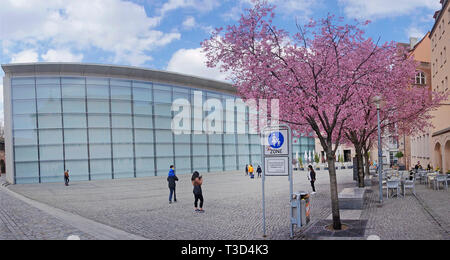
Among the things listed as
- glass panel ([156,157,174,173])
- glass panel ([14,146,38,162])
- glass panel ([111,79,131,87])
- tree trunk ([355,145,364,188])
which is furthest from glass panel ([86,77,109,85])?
tree trunk ([355,145,364,188])

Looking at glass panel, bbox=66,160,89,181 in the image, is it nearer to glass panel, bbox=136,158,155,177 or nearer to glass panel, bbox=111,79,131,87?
glass panel, bbox=136,158,155,177

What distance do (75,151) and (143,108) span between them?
26.7 ft

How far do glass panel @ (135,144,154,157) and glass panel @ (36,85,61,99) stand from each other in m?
9.27

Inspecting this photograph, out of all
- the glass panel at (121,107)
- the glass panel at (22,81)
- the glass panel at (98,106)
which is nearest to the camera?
the glass panel at (22,81)

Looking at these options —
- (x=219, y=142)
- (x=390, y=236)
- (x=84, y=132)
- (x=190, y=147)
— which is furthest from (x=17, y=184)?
(x=390, y=236)

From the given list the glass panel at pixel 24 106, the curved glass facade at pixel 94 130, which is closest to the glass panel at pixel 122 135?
the curved glass facade at pixel 94 130

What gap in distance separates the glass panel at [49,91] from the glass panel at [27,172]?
6.47 m

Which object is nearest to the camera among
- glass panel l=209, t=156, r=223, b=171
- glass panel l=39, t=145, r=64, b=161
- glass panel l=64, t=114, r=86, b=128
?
glass panel l=39, t=145, r=64, b=161

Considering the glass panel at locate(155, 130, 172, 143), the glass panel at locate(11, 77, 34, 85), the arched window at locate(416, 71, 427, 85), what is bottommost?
the glass panel at locate(155, 130, 172, 143)

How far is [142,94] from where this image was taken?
40.4 metres

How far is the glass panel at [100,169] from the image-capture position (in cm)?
3756

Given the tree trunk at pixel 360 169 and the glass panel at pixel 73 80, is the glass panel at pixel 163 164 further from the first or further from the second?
the tree trunk at pixel 360 169

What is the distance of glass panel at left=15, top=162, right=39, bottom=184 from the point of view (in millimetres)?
35500
